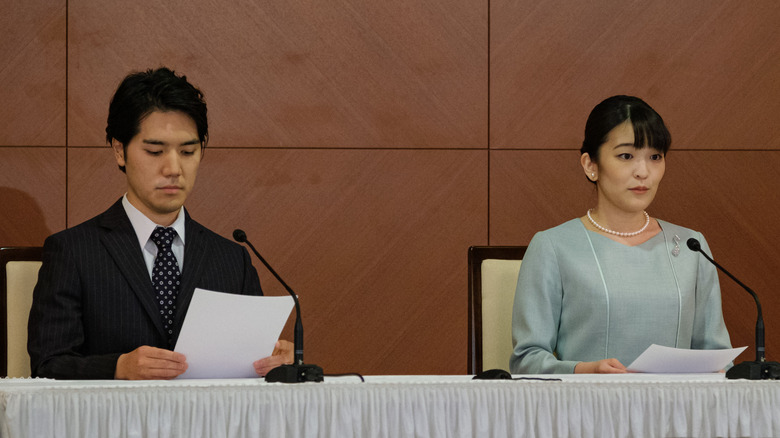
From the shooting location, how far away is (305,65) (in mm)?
3229

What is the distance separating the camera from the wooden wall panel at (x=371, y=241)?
3.23 metres

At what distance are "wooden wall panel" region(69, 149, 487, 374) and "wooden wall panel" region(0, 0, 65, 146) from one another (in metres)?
0.65

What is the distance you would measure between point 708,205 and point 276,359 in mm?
2068

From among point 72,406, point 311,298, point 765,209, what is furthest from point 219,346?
point 765,209

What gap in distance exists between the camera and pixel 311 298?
323cm

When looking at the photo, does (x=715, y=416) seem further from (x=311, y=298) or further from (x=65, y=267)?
(x=311, y=298)

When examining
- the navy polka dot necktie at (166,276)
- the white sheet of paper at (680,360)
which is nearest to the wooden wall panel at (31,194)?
the navy polka dot necktie at (166,276)

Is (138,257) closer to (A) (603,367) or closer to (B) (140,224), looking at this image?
(B) (140,224)

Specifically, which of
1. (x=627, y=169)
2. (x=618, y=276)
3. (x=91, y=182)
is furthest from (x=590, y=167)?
(x=91, y=182)

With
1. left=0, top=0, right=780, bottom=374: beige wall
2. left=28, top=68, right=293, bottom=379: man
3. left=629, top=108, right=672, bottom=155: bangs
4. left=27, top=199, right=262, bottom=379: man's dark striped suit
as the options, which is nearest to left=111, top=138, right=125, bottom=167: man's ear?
left=28, top=68, right=293, bottom=379: man

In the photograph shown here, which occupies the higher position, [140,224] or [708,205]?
[708,205]

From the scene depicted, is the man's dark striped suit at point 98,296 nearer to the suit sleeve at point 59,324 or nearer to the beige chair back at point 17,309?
the suit sleeve at point 59,324

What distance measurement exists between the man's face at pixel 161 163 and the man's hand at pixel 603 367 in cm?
101

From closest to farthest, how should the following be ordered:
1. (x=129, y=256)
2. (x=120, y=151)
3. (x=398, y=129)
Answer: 1. (x=129, y=256)
2. (x=120, y=151)
3. (x=398, y=129)
